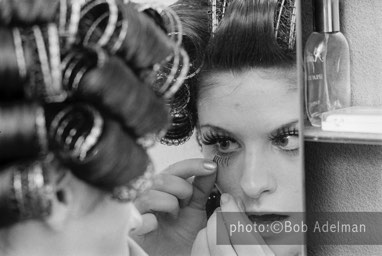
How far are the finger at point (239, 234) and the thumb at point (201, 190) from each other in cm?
4

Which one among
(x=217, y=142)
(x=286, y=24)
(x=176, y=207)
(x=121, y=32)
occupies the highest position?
(x=121, y=32)

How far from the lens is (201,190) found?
1071mm

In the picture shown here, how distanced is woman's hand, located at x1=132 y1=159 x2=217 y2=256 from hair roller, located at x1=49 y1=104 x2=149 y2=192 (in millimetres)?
373

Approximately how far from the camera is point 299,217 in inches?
45.9

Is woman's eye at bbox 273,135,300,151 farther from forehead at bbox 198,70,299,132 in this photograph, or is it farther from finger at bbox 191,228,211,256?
finger at bbox 191,228,211,256

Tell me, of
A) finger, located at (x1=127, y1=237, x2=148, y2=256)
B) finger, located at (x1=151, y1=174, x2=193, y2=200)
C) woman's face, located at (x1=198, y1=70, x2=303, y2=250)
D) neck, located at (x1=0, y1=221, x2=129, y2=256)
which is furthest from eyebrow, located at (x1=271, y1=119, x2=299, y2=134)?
neck, located at (x1=0, y1=221, x2=129, y2=256)

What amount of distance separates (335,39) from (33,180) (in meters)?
0.86

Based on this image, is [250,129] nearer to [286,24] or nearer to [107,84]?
[286,24]

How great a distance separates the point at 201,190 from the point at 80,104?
0.52m

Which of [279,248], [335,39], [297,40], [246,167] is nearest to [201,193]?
[246,167]

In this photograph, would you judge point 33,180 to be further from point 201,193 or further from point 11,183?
point 201,193

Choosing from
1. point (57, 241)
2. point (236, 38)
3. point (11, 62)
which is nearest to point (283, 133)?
point (236, 38)

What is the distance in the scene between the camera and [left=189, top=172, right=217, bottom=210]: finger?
1.07m

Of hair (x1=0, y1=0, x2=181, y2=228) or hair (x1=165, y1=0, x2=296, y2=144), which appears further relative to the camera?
hair (x1=165, y1=0, x2=296, y2=144)
